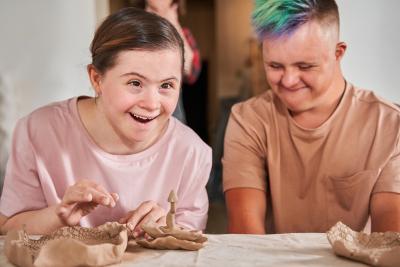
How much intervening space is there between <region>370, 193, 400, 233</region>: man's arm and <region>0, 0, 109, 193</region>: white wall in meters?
1.49

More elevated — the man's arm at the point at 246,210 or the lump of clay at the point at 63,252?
the lump of clay at the point at 63,252

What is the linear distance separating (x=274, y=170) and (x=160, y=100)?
0.56m

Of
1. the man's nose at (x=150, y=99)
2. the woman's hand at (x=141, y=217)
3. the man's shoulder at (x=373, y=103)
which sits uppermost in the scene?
the man's nose at (x=150, y=99)

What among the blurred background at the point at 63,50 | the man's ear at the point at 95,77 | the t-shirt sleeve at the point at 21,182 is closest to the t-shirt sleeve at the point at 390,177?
the blurred background at the point at 63,50

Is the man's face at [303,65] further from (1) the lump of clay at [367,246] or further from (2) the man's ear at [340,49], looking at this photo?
(1) the lump of clay at [367,246]

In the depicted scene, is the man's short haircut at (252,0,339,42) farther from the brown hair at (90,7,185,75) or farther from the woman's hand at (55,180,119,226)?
the woman's hand at (55,180,119,226)

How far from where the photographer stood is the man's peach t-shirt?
134 cm

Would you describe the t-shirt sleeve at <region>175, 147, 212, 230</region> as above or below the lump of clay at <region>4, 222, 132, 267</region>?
below

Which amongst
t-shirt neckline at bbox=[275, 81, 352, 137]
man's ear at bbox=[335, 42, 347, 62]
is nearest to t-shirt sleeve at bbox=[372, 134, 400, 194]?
t-shirt neckline at bbox=[275, 81, 352, 137]

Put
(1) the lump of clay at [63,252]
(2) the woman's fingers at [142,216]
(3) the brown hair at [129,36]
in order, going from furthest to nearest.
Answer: (3) the brown hair at [129,36] → (2) the woman's fingers at [142,216] → (1) the lump of clay at [63,252]

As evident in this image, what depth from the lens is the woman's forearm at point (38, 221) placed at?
102 cm

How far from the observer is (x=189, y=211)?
1.26 m

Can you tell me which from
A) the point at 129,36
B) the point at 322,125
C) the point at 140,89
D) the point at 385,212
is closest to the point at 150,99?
the point at 140,89

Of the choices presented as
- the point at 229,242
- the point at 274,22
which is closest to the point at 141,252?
the point at 229,242
